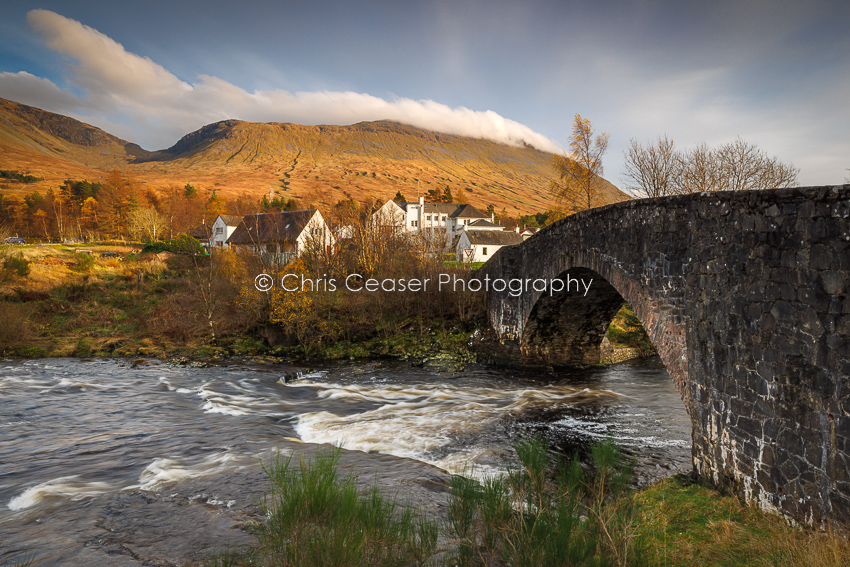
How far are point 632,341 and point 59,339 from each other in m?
26.0

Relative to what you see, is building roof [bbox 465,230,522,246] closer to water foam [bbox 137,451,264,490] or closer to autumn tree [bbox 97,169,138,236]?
autumn tree [bbox 97,169,138,236]

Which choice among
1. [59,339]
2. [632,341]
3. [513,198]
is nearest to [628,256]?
[632,341]

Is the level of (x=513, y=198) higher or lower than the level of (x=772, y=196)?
higher

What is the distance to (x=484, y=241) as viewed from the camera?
57500 mm

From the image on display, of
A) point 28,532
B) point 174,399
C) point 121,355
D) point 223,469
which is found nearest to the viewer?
point 28,532

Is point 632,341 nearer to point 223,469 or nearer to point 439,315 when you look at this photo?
point 439,315

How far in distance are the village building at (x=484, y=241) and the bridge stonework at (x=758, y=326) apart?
155 ft

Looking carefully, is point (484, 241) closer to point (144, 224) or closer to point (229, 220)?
point (229, 220)

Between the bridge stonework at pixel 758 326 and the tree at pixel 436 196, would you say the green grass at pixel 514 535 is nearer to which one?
the bridge stonework at pixel 758 326

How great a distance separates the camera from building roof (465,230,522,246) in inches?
2256

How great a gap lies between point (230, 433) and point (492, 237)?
165 ft

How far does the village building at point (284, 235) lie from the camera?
986 inches

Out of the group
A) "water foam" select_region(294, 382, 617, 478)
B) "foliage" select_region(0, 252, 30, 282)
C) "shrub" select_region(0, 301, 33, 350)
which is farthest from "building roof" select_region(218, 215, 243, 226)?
"water foam" select_region(294, 382, 617, 478)

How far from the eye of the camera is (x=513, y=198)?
194 m
